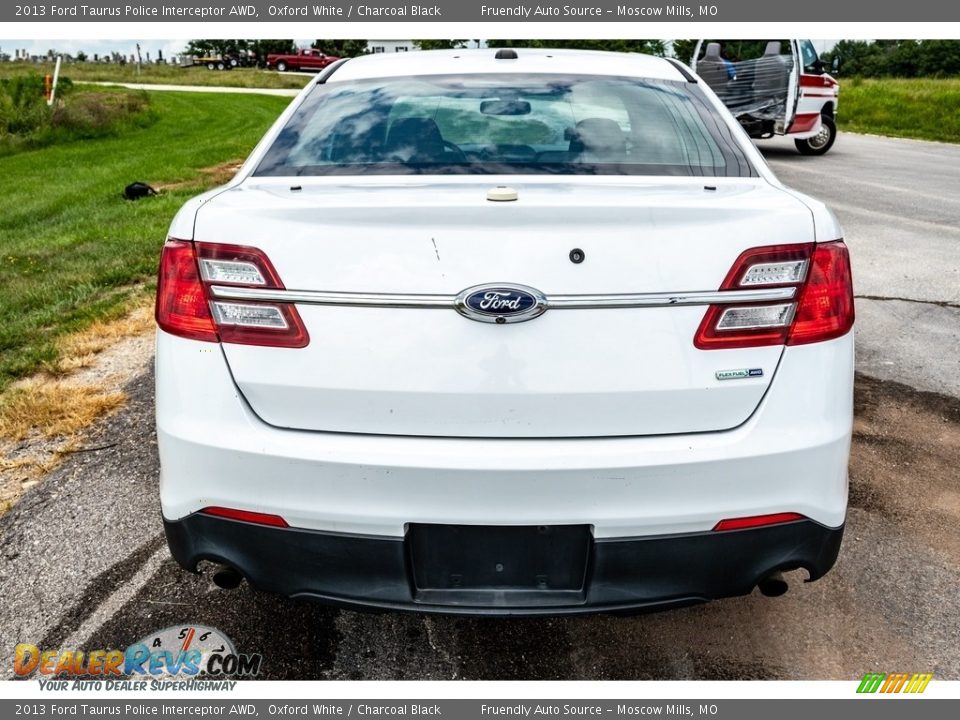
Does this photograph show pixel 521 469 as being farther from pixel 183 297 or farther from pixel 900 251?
pixel 900 251

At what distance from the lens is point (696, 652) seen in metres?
2.43

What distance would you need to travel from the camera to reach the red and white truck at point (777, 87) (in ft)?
41.6

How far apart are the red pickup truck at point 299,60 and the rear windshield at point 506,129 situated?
52635mm

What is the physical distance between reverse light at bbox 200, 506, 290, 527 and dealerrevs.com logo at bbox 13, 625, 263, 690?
631 millimetres

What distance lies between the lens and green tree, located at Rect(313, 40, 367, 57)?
174ft

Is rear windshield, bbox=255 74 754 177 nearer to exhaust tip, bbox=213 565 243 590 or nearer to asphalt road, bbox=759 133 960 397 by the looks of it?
exhaust tip, bbox=213 565 243 590

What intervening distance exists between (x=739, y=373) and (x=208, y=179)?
1125cm

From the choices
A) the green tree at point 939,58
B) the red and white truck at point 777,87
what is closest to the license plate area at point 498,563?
the red and white truck at point 777,87

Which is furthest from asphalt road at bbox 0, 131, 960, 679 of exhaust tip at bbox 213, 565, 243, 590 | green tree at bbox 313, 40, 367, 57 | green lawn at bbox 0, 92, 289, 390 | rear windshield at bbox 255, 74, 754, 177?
green tree at bbox 313, 40, 367, 57

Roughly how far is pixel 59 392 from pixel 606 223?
348 cm

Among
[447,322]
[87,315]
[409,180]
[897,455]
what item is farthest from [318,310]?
[87,315]

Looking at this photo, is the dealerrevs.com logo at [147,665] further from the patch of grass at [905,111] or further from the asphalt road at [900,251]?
the patch of grass at [905,111]

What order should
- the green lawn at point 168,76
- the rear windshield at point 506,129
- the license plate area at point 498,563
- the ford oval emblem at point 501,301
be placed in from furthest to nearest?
the green lawn at point 168,76 → the rear windshield at point 506,129 → the license plate area at point 498,563 → the ford oval emblem at point 501,301

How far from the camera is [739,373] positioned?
189 cm
